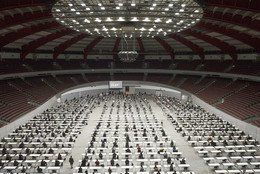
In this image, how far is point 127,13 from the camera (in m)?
20.3

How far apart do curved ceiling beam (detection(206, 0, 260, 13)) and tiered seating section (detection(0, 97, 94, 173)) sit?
20.0 metres

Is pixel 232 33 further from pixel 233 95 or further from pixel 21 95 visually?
pixel 21 95

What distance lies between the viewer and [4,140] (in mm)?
22141

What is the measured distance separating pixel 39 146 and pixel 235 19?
25.9 m

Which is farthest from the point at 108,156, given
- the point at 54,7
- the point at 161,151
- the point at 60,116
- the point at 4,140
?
the point at 60,116

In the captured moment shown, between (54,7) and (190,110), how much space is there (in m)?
29.3

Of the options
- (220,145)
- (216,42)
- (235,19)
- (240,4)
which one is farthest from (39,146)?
(216,42)

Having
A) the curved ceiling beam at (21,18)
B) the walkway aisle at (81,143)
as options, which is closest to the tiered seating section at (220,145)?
the walkway aisle at (81,143)

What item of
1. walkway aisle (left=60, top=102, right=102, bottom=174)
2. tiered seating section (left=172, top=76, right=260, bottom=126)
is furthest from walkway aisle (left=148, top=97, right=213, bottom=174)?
walkway aisle (left=60, top=102, right=102, bottom=174)

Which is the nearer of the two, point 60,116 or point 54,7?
point 54,7

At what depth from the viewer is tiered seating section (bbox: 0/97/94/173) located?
54.1ft

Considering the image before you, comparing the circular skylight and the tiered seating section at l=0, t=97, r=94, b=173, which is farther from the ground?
the circular skylight

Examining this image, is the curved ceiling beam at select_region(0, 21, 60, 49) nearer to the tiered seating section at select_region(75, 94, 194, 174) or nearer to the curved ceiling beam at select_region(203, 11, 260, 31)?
the tiered seating section at select_region(75, 94, 194, 174)

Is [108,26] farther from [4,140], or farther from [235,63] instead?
[235,63]
